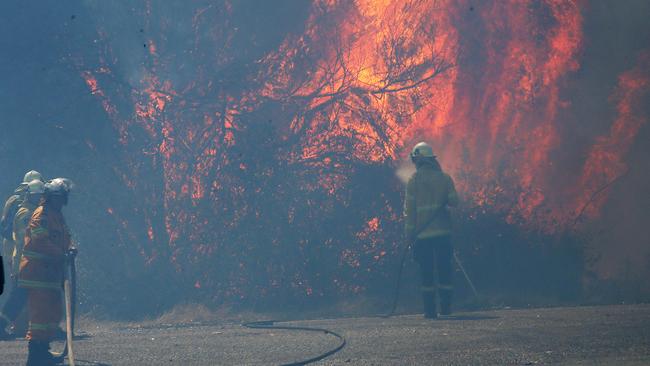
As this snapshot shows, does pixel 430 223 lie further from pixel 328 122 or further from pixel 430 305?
pixel 328 122

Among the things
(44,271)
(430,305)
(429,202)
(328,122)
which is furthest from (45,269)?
(328,122)

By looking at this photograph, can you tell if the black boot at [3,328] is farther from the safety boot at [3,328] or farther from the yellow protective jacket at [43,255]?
the yellow protective jacket at [43,255]

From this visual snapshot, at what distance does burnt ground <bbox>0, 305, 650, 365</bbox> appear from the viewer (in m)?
7.34

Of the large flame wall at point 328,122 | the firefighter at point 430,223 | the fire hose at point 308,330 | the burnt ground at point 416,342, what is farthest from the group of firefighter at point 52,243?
the large flame wall at point 328,122

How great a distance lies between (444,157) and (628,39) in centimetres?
427

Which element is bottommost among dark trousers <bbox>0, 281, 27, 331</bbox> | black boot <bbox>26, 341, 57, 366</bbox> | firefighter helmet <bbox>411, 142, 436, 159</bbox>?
black boot <bbox>26, 341, 57, 366</bbox>

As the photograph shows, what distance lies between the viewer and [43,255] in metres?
8.16

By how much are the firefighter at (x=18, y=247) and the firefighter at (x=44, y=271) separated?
6.37 feet

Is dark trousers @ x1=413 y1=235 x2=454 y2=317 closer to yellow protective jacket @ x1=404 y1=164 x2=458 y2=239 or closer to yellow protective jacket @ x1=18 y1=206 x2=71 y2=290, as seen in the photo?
yellow protective jacket @ x1=404 y1=164 x2=458 y2=239

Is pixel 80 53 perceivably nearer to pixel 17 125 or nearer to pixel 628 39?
pixel 17 125

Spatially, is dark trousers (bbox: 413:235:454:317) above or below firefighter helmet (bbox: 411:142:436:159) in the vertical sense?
below

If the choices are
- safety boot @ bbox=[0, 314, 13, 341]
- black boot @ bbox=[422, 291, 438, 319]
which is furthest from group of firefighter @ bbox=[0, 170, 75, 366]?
black boot @ bbox=[422, 291, 438, 319]

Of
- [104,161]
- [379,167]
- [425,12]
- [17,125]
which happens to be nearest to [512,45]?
[425,12]

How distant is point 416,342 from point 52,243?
418cm
